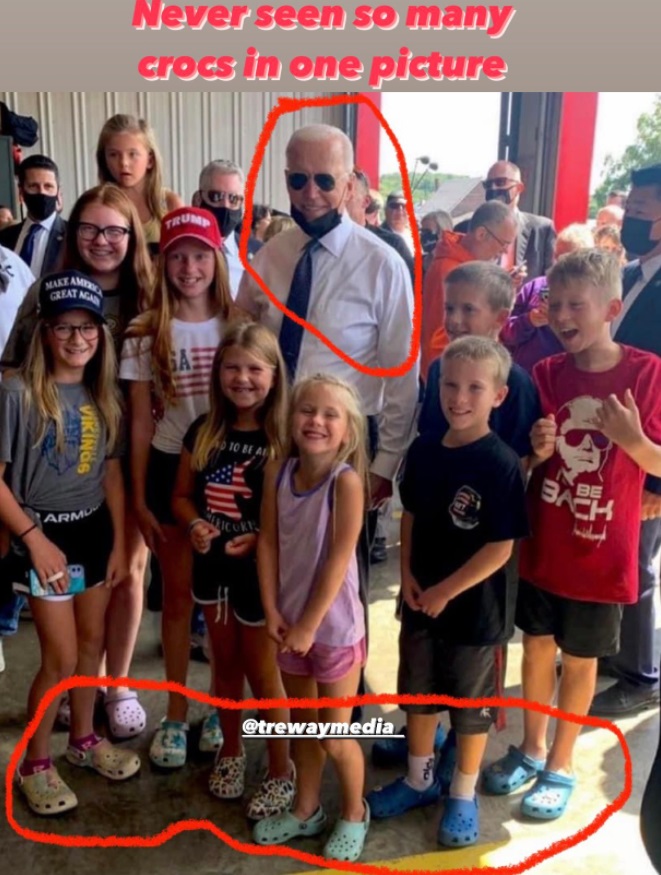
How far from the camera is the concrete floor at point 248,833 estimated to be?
1.04 metres

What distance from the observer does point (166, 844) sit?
108cm

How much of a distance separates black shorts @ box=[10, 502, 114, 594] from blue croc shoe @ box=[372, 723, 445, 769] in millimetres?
498

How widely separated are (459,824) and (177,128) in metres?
2.18

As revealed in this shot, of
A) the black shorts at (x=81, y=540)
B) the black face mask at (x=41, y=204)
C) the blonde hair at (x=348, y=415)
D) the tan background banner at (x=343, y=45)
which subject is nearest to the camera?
the tan background banner at (x=343, y=45)

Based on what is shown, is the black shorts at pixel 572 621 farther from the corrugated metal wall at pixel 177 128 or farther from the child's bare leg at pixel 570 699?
the corrugated metal wall at pixel 177 128

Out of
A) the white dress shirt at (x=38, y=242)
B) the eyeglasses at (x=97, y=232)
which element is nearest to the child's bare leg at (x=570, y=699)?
the eyeglasses at (x=97, y=232)

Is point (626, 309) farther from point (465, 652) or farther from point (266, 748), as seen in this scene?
point (266, 748)

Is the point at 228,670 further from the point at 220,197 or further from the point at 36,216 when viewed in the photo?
the point at 36,216

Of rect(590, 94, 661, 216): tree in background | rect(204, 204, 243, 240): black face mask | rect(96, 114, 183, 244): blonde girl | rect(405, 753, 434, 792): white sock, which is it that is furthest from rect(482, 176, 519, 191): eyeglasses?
rect(405, 753, 434, 792): white sock

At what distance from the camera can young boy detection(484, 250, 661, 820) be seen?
1.00 meters

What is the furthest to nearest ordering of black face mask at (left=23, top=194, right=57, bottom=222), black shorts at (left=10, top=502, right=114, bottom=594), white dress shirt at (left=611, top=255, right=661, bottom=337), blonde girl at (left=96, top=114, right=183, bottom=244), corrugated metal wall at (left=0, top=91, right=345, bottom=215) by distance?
corrugated metal wall at (left=0, top=91, right=345, bottom=215), black face mask at (left=23, top=194, right=57, bottom=222), blonde girl at (left=96, top=114, right=183, bottom=244), white dress shirt at (left=611, top=255, right=661, bottom=337), black shorts at (left=10, top=502, right=114, bottom=594)

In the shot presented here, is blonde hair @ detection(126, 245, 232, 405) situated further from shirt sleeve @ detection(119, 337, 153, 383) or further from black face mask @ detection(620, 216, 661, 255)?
black face mask @ detection(620, 216, 661, 255)

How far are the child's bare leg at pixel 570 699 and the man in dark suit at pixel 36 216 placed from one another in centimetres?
117

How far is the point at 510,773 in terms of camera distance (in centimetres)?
117
